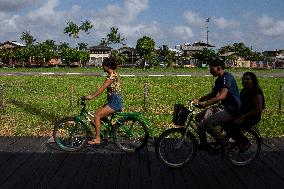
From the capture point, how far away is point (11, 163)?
7.66 metres

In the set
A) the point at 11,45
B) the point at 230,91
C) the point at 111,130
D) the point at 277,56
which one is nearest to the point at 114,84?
the point at 111,130

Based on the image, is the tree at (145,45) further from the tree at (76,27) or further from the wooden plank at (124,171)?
the wooden plank at (124,171)

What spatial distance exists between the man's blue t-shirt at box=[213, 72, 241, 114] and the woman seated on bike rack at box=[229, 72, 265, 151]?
157 mm

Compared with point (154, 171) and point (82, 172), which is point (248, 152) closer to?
point (154, 171)

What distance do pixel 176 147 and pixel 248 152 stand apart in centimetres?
143

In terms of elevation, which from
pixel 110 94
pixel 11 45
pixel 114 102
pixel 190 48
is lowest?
pixel 114 102

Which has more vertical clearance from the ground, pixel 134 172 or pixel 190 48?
pixel 190 48

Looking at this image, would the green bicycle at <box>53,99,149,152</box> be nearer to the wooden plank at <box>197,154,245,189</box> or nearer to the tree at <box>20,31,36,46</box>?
the wooden plank at <box>197,154,245,189</box>

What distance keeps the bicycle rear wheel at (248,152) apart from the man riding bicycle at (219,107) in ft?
1.24

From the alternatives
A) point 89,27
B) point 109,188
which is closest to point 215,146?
point 109,188

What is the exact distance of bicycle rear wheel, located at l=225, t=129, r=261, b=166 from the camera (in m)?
7.44

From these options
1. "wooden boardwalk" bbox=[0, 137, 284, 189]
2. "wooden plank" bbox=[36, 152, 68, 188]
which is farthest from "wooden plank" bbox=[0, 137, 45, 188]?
"wooden plank" bbox=[36, 152, 68, 188]

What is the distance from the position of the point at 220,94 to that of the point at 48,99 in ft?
45.6

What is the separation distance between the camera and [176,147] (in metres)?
7.20
